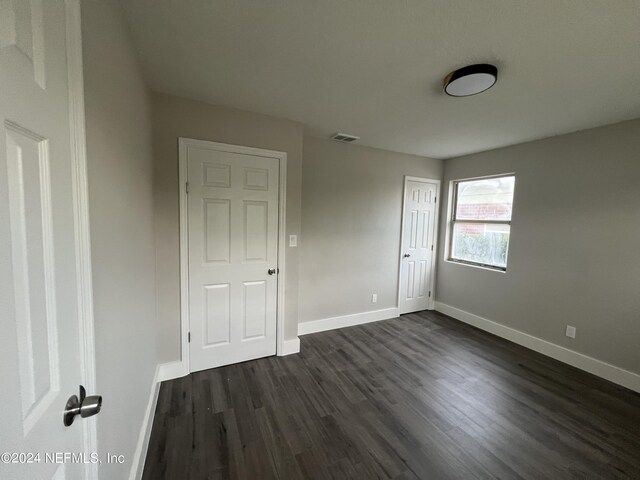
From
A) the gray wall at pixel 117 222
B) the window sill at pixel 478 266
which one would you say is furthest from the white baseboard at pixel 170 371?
the window sill at pixel 478 266

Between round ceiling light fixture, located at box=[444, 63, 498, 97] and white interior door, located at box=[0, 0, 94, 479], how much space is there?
76.5 inches

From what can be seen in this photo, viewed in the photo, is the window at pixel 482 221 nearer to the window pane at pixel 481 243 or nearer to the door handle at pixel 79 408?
the window pane at pixel 481 243

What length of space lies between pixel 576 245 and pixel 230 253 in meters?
3.55

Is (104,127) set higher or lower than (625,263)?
higher

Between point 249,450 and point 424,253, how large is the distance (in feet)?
11.2

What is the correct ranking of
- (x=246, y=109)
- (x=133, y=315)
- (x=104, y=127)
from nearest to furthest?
(x=104, y=127)
(x=133, y=315)
(x=246, y=109)

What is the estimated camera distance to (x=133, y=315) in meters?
1.41

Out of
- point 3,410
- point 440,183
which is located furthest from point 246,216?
point 440,183

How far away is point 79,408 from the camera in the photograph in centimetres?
66

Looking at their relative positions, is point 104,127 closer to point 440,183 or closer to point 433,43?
point 433,43

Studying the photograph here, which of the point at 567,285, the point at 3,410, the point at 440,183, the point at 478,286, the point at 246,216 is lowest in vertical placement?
the point at 478,286

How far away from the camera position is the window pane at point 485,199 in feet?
11.0

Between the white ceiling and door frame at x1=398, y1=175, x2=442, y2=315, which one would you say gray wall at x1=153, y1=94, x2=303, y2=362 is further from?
door frame at x1=398, y1=175, x2=442, y2=315

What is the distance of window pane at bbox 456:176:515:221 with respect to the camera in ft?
11.0
